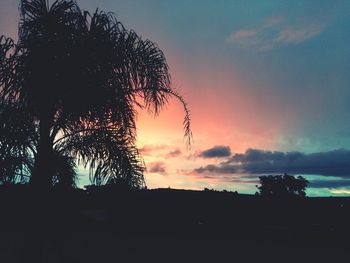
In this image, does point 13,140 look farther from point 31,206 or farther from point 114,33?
point 114,33

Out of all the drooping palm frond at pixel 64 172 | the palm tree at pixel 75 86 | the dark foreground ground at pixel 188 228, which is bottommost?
the dark foreground ground at pixel 188 228

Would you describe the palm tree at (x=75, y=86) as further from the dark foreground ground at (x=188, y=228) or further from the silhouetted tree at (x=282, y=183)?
the silhouetted tree at (x=282, y=183)

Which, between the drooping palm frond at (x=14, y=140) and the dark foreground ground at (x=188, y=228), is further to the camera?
the dark foreground ground at (x=188, y=228)

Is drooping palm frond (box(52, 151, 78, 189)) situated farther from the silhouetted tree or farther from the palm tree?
the silhouetted tree

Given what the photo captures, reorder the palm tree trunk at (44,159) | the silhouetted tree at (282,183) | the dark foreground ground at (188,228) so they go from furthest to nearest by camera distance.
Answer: the silhouetted tree at (282,183)
the dark foreground ground at (188,228)
the palm tree trunk at (44,159)

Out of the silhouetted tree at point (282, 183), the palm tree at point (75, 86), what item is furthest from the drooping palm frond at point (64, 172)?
the silhouetted tree at point (282, 183)

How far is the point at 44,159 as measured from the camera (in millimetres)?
5102

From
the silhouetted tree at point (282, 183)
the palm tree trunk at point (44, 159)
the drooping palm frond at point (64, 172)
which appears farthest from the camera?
the silhouetted tree at point (282, 183)

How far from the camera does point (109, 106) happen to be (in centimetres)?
511

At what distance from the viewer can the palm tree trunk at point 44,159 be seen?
5.08 metres

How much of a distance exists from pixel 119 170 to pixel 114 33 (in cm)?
234

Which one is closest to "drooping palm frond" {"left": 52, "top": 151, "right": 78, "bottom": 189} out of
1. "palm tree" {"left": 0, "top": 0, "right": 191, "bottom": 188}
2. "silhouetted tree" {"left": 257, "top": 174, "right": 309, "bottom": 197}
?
"palm tree" {"left": 0, "top": 0, "right": 191, "bottom": 188}

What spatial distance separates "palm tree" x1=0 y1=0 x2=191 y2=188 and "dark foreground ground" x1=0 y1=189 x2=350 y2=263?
1594mm

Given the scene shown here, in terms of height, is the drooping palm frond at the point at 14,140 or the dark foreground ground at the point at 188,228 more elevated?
the drooping palm frond at the point at 14,140
